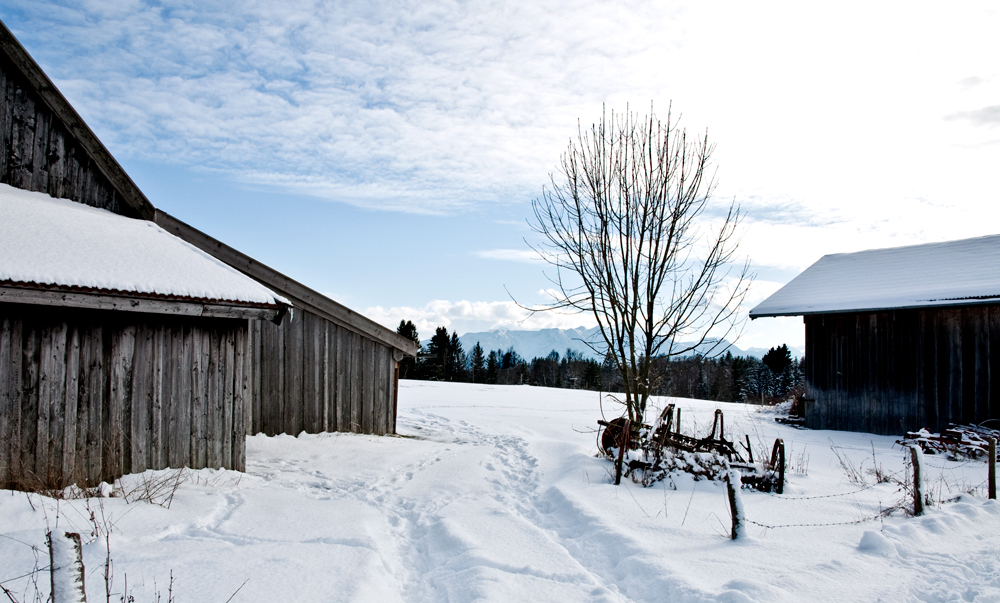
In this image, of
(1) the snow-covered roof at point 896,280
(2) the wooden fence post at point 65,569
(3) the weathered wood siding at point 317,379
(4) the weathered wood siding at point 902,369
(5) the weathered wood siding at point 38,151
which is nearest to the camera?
(2) the wooden fence post at point 65,569

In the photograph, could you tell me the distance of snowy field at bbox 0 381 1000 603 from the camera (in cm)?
425

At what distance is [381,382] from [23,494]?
700 centimetres

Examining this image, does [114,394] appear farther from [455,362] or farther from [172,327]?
[455,362]

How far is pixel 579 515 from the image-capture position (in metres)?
6.38

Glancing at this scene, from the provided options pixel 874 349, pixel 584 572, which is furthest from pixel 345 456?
pixel 874 349

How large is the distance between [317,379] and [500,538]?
22.2ft

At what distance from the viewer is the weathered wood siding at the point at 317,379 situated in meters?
10.8

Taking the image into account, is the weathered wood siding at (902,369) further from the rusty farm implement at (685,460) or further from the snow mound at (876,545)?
the snow mound at (876,545)

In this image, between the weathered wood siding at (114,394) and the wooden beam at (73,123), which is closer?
the weathered wood siding at (114,394)

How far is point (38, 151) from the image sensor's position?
28.6 feet

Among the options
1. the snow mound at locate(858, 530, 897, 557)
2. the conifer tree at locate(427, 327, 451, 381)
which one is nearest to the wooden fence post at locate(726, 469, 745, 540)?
the snow mound at locate(858, 530, 897, 557)

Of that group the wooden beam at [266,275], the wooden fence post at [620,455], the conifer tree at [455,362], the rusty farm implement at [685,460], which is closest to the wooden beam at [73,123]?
the wooden beam at [266,275]

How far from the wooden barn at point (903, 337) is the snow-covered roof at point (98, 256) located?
14.7 meters

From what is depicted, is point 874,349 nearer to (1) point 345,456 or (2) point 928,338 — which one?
(2) point 928,338
